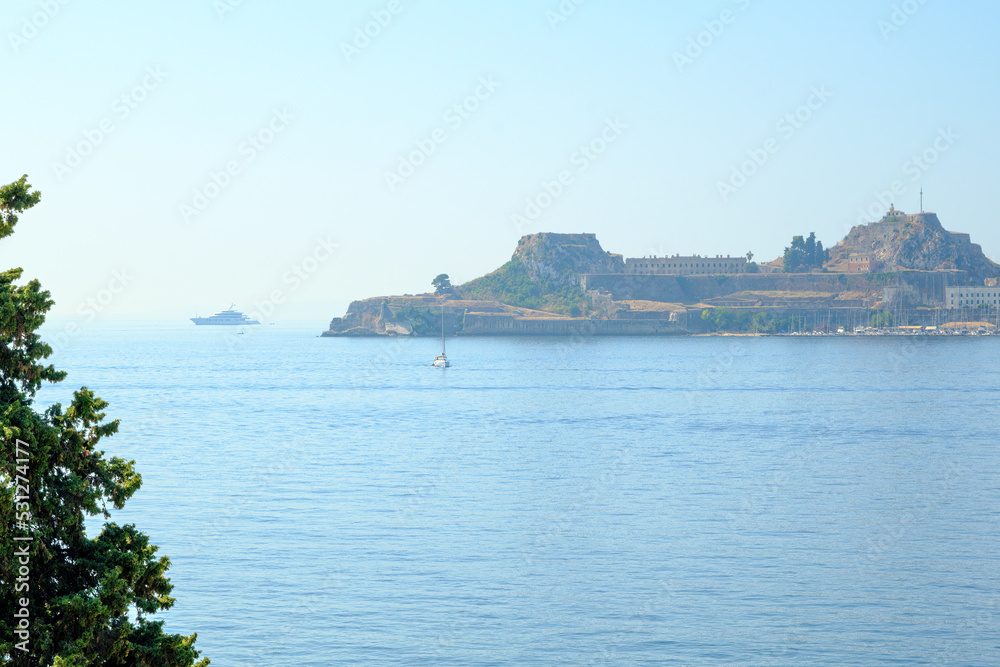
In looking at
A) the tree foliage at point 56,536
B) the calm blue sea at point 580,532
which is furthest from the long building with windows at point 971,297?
the tree foliage at point 56,536

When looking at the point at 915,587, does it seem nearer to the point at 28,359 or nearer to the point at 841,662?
the point at 841,662

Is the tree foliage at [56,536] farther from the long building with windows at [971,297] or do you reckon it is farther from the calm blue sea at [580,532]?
the long building with windows at [971,297]

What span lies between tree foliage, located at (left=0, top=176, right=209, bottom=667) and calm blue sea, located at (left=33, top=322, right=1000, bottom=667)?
7.93 meters

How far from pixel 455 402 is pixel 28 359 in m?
56.1

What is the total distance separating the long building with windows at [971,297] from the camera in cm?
18550

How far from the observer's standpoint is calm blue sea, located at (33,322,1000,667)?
17375mm

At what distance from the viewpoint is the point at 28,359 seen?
336 inches

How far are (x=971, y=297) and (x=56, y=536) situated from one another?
199 meters

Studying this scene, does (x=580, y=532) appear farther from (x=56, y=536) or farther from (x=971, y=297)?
(x=971, y=297)

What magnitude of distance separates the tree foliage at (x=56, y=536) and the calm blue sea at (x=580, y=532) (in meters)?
7.93

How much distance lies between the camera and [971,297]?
18725cm

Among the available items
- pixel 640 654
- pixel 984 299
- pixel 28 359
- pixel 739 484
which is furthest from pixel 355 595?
pixel 984 299

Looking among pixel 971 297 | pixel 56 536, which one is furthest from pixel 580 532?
pixel 971 297

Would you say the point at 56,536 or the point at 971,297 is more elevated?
the point at 971,297
